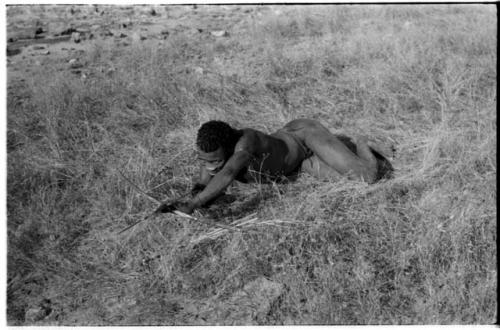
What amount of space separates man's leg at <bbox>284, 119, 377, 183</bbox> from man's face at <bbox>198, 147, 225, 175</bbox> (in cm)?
90

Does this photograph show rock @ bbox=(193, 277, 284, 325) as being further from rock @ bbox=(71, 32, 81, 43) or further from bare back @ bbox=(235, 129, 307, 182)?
rock @ bbox=(71, 32, 81, 43)

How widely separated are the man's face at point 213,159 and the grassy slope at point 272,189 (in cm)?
35

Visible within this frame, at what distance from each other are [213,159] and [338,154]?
1.07 m

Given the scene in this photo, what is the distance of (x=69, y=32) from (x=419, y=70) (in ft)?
15.4

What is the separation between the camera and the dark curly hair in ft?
10.3

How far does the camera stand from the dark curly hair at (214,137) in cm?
315

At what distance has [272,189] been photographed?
3.63 metres

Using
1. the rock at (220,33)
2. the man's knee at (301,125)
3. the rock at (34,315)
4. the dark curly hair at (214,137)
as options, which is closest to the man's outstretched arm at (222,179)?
the dark curly hair at (214,137)

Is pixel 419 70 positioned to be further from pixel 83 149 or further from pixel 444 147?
pixel 83 149

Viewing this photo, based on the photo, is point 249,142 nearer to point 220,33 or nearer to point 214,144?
point 214,144

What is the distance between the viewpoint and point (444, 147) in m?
3.93

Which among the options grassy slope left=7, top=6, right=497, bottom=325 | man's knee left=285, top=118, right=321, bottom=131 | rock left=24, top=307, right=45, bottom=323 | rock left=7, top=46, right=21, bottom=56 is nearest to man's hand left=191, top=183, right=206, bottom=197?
grassy slope left=7, top=6, right=497, bottom=325

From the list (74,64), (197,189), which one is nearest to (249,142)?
(197,189)

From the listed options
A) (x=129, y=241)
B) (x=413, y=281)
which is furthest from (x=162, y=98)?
(x=413, y=281)
